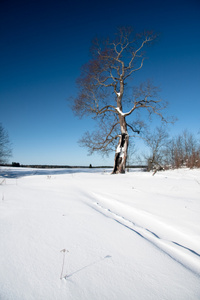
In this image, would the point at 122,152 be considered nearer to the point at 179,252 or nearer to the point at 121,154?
the point at 121,154

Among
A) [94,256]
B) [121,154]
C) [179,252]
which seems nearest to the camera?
[94,256]

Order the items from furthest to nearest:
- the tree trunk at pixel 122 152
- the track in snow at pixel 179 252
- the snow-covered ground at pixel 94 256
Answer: the tree trunk at pixel 122 152 < the track in snow at pixel 179 252 < the snow-covered ground at pixel 94 256

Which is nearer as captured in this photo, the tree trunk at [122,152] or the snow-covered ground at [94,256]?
the snow-covered ground at [94,256]

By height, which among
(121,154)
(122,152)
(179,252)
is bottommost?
(179,252)

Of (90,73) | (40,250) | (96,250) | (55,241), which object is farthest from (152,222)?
(90,73)

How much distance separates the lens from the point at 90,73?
28.0 feet

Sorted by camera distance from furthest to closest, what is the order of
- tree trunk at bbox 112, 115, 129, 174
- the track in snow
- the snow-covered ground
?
tree trunk at bbox 112, 115, 129, 174 → the track in snow → the snow-covered ground

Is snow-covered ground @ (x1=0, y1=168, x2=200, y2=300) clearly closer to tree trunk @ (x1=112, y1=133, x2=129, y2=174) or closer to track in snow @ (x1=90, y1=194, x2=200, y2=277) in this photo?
track in snow @ (x1=90, y1=194, x2=200, y2=277)

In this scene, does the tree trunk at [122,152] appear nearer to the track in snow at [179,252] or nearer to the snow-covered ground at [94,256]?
the snow-covered ground at [94,256]

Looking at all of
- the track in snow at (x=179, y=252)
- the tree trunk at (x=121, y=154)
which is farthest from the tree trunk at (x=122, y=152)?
the track in snow at (x=179, y=252)

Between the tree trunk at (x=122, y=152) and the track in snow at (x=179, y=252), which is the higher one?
the tree trunk at (x=122, y=152)

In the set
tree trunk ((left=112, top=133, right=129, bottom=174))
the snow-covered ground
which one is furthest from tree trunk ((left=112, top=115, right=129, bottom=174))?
the snow-covered ground

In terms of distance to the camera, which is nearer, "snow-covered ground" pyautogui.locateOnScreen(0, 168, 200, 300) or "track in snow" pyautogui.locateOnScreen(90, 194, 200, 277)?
"snow-covered ground" pyautogui.locateOnScreen(0, 168, 200, 300)

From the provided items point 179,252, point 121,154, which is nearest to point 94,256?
point 179,252
